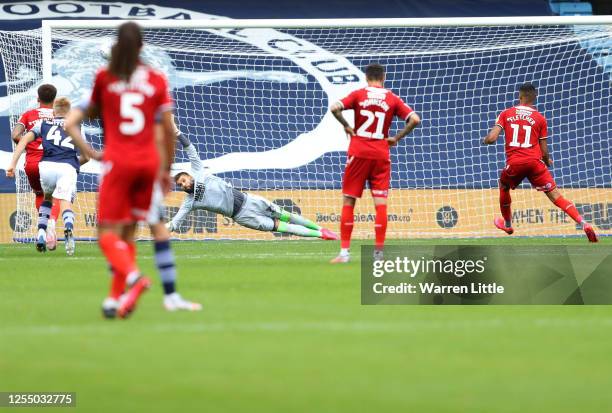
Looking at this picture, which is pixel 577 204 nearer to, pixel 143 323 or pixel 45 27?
pixel 45 27

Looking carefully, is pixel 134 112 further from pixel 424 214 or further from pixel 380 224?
pixel 424 214

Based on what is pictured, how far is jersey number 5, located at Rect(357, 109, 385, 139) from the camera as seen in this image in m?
11.5

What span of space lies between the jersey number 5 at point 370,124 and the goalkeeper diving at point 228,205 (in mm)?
3205

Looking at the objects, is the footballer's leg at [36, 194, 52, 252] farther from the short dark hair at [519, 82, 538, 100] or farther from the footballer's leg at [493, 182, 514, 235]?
the short dark hair at [519, 82, 538, 100]

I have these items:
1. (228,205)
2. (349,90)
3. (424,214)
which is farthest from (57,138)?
(349,90)

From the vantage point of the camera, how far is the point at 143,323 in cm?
658

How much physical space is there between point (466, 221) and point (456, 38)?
4.37 metres

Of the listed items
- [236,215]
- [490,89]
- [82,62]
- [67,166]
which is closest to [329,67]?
[490,89]

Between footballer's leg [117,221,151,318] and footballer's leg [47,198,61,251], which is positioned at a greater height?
footballer's leg [47,198,61,251]

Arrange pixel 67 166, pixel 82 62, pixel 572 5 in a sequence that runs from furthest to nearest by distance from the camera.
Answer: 1. pixel 572 5
2. pixel 82 62
3. pixel 67 166

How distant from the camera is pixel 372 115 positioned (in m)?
11.5

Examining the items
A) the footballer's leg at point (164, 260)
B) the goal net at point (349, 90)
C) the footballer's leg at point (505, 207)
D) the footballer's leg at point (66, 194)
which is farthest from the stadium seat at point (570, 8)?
the footballer's leg at point (164, 260)

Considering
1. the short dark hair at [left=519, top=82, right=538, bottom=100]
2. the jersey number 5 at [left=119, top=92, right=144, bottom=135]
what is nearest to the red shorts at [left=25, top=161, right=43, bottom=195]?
the short dark hair at [left=519, top=82, right=538, bottom=100]

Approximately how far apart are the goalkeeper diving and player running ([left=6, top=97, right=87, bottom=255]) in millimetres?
1307
